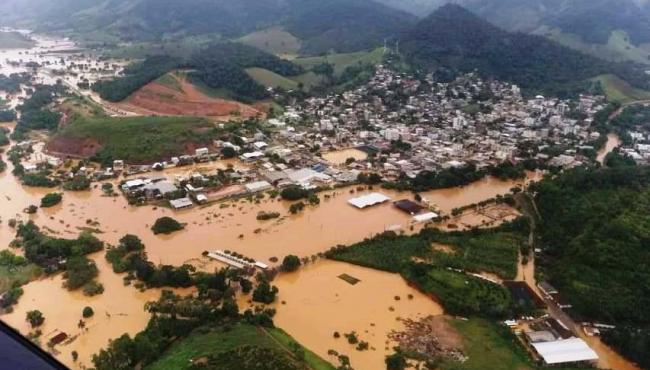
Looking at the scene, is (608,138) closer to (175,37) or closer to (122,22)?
(175,37)

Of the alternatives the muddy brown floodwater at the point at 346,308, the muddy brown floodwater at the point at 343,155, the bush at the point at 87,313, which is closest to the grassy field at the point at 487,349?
the muddy brown floodwater at the point at 346,308

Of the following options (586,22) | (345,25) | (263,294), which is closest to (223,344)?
(263,294)

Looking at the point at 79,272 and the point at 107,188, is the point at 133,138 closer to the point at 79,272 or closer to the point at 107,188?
the point at 107,188

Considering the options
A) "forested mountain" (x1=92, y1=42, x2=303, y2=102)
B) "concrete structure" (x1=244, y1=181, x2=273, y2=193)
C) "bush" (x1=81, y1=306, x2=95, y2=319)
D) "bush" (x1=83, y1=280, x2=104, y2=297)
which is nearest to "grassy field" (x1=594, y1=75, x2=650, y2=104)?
"forested mountain" (x1=92, y1=42, x2=303, y2=102)

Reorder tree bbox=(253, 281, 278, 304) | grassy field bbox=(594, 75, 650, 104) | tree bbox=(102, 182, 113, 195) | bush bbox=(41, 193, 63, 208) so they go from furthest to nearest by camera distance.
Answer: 1. grassy field bbox=(594, 75, 650, 104)
2. tree bbox=(102, 182, 113, 195)
3. bush bbox=(41, 193, 63, 208)
4. tree bbox=(253, 281, 278, 304)

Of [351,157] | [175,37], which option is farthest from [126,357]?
[175,37]

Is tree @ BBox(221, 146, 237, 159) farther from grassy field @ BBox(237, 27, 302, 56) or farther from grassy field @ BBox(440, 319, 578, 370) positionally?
grassy field @ BBox(237, 27, 302, 56)
